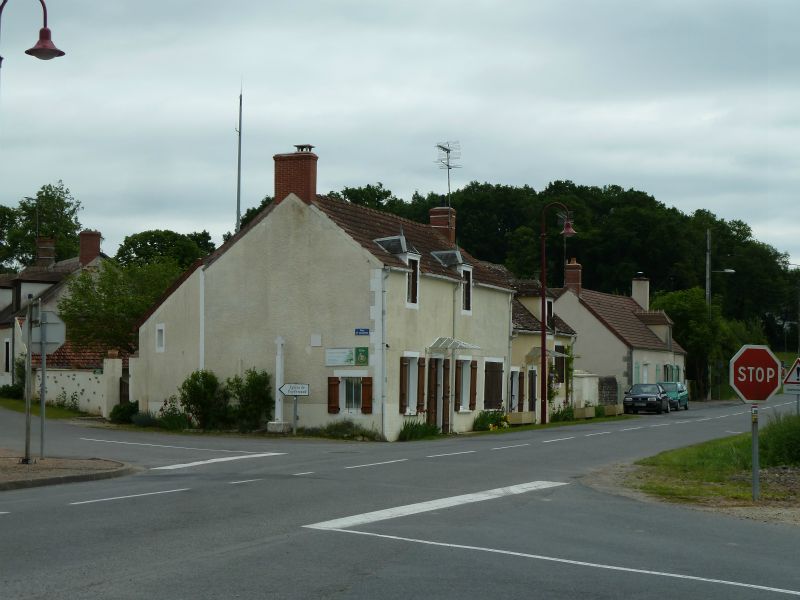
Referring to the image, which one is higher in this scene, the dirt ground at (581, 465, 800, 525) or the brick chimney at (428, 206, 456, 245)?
the brick chimney at (428, 206, 456, 245)

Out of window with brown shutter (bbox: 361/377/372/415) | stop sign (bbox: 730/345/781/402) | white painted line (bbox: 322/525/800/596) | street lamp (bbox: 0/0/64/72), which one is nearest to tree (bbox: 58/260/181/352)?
window with brown shutter (bbox: 361/377/372/415)

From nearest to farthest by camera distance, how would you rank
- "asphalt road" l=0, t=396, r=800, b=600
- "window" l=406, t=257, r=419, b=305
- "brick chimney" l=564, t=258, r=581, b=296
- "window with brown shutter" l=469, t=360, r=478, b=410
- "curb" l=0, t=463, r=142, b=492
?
"asphalt road" l=0, t=396, r=800, b=600 < "curb" l=0, t=463, r=142, b=492 < "window" l=406, t=257, r=419, b=305 < "window with brown shutter" l=469, t=360, r=478, b=410 < "brick chimney" l=564, t=258, r=581, b=296

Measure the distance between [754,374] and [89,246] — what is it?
5237cm

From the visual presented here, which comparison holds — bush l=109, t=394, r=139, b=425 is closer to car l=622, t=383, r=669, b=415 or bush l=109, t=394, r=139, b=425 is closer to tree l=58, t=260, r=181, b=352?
tree l=58, t=260, r=181, b=352

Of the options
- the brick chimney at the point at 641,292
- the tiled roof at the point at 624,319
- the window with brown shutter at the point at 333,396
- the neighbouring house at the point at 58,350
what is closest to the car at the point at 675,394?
the tiled roof at the point at 624,319

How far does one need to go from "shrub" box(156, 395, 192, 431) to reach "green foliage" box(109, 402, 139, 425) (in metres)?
1.83

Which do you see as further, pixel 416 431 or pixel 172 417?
pixel 172 417

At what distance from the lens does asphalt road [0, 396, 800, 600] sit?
30.9 feet

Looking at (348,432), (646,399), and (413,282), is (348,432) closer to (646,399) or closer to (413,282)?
(413,282)

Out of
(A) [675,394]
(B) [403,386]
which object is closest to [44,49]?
(B) [403,386]

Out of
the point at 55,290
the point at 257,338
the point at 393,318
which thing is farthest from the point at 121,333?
the point at 393,318

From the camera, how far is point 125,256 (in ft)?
282

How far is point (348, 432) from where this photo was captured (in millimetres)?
34781

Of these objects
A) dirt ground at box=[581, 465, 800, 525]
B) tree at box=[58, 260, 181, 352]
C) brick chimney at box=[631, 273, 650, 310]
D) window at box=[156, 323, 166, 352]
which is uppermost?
brick chimney at box=[631, 273, 650, 310]
